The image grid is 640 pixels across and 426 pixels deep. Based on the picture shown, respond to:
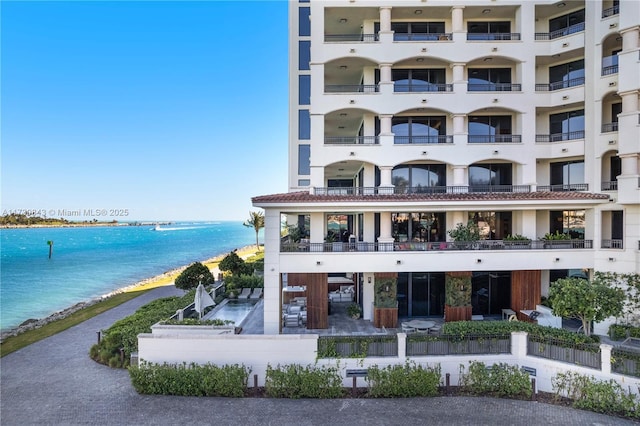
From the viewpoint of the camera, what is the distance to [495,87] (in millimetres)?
19938

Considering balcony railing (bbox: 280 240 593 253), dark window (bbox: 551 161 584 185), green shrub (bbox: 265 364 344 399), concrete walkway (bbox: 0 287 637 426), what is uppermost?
dark window (bbox: 551 161 584 185)

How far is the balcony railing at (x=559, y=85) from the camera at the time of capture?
62.2 ft

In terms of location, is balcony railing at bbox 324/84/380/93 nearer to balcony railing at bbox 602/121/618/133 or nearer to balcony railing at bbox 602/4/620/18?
balcony railing at bbox 602/121/618/133

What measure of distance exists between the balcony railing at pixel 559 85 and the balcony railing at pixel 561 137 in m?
2.61

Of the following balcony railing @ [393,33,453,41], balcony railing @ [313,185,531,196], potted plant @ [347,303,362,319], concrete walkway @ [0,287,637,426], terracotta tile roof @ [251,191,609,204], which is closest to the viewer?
concrete walkway @ [0,287,637,426]

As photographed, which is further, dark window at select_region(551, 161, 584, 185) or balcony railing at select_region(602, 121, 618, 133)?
dark window at select_region(551, 161, 584, 185)

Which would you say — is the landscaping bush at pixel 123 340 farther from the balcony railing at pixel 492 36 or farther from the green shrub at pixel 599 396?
the balcony railing at pixel 492 36

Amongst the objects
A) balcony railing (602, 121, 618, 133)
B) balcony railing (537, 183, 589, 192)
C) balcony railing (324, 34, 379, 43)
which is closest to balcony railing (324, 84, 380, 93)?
balcony railing (324, 34, 379, 43)

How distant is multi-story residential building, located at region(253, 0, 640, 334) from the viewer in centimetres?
1652

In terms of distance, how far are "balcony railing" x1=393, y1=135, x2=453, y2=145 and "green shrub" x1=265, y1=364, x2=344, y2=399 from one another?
44.6ft

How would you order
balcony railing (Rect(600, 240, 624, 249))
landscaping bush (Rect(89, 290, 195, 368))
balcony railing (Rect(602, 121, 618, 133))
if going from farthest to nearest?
1. balcony railing (Rect(602, 121, 618, 133))
2. balcony railing (Rect(600, 240, 624, 249))
3. landscaping bush (Rect(89, 290, 195, 368))

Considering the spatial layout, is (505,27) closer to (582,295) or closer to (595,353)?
(582,295)

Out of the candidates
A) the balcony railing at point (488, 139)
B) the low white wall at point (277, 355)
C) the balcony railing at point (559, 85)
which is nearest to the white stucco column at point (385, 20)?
the balcony railing at point (488, 139)

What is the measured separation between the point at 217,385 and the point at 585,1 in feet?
85.9
